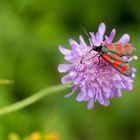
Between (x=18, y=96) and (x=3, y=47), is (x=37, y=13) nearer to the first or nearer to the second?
(x=3, y=47)

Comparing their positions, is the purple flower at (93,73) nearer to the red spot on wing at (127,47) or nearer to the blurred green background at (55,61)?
the red spot on wing at (127,47)

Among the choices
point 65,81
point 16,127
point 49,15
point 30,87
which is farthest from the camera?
point 49,15

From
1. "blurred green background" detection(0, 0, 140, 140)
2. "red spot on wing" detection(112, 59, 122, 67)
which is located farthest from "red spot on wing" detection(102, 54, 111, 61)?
"blurred green background" detection(0, 0, 140, 140)

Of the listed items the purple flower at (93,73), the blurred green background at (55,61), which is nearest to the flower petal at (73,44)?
the purple flower at (93,73)

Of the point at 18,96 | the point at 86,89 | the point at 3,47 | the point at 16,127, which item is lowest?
the point at 86,89

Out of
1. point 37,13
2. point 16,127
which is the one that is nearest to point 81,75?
point 16,127

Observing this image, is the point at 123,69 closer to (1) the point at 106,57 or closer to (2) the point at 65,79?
(1) the point at 106,57

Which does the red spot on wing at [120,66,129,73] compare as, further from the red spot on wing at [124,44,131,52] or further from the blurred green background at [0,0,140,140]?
the blurred green background at [0,0,140,140]
